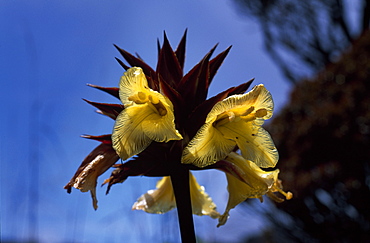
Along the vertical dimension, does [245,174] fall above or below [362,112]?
above

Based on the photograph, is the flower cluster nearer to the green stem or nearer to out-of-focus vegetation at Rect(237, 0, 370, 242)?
the green stem

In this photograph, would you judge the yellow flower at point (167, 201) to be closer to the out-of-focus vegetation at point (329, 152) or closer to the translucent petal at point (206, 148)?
the translucent petal at point (206, 148)

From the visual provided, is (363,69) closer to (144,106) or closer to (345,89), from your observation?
(345,89)

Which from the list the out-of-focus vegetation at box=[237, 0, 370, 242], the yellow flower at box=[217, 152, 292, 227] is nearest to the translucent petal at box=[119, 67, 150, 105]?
the yellow flower at box=[217, 152, 292, 227]

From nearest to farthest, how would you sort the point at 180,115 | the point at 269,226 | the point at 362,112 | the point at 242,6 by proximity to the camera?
the point at 180,115 < the point at 362,112 < the point at 269,226 < the point at 242,6

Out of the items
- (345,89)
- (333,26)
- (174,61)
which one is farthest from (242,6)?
(174,61)
